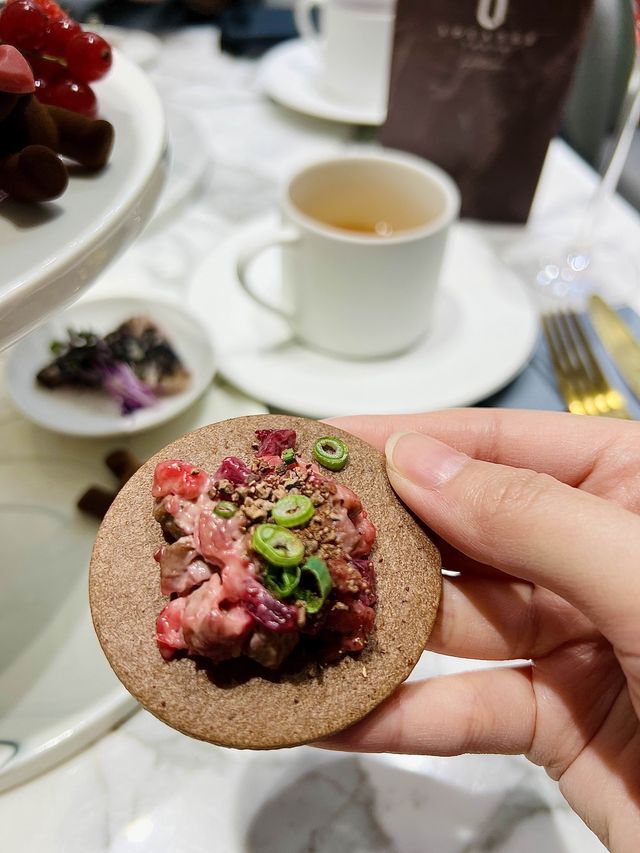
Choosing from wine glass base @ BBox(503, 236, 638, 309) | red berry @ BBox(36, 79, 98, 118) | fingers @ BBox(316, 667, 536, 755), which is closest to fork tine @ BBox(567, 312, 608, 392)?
wine glass base @ BBox(503, 236, 638, 309)

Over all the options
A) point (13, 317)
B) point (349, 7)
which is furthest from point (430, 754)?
point (349, 7)

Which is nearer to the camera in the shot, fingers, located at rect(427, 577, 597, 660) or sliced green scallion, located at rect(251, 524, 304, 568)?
sliced green scallion, located at rect(251, 524, 304, 568)

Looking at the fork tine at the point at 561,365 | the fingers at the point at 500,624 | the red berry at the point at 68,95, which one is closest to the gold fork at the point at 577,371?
the fork tine at the point at 561,365

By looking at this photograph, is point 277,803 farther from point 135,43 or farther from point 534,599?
point 135,43

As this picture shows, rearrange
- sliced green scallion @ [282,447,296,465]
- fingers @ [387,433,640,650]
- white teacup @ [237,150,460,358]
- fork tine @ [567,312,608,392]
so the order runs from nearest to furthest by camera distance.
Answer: fingers @ [387,433,640,650] → sliced green scallion @ [282,447,296,465] → white teacup @ [237,150,460,358] → fork tine @ [567,312,608,392]

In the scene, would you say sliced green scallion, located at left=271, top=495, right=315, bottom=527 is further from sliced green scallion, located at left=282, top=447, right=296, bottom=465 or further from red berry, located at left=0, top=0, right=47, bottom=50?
red berry, located at left=0, top=0, right=47, bottom=50

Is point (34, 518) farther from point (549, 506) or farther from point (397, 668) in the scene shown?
point (549, 506)
